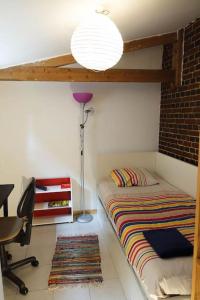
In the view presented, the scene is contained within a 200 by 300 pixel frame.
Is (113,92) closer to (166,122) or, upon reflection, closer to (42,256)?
(166,122)

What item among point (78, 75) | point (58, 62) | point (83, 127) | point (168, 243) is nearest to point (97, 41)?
point (78, 75)

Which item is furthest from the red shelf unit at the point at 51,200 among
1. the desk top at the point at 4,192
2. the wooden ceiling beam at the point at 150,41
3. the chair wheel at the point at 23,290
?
the wooden ceiling beam at the point at 150,41

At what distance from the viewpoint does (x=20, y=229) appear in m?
2.10

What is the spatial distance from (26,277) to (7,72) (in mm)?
2092

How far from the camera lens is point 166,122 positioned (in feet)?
11.3

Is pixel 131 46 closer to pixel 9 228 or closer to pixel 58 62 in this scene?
pixel 58 62

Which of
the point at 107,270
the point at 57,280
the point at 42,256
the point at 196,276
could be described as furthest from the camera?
the point at 42,256

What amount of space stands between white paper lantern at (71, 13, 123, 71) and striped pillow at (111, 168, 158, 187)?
173 centimetres

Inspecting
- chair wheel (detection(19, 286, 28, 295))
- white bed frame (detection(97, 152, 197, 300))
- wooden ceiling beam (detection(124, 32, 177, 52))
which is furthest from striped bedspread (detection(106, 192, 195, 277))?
wooden ceiling beam (detection(124, 32, 177, 52))

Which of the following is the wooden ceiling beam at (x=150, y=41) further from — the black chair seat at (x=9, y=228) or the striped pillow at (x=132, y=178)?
the black chair seat at (x=9, y=228)

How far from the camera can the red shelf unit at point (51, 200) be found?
3.28 metres

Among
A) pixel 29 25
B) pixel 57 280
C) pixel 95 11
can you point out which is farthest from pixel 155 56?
pixel 57 280

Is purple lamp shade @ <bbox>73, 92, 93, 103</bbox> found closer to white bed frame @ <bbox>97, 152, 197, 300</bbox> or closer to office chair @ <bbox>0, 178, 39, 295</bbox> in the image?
white bed frame @ <bbox>97, 152, 197, 300</bbox>

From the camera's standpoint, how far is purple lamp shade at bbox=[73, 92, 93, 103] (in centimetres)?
310
